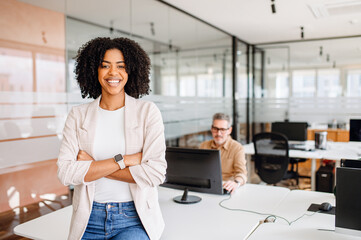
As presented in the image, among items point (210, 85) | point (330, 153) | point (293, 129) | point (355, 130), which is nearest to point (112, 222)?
point (330, 153)

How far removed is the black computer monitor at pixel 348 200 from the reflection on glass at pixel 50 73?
2.73m

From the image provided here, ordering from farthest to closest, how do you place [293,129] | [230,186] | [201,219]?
[293,129] → [230,186] → [201,219]

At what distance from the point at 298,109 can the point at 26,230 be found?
695 centimetres

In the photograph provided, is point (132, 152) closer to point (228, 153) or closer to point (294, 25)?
point (228, 153)

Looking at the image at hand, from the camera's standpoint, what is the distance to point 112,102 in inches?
65.5

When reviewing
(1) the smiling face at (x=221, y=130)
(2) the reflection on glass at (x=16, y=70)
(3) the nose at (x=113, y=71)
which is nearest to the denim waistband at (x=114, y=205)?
(3) the nose at (x=113, y=71)

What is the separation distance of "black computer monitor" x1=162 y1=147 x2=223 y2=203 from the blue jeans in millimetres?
878

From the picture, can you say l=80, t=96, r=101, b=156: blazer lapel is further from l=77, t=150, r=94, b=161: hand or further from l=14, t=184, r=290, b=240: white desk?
l=14, t=184, r=290, b=240: white desk

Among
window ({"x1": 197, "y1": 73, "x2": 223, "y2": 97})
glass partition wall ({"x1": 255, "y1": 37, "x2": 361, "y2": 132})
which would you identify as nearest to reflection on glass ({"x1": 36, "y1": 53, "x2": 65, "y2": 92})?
window ({"x1": 197, "y1": 73, "x2": 223, "y2": 97})

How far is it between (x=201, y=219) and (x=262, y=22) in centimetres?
492

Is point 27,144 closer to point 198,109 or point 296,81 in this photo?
point 198,109

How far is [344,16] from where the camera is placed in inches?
221

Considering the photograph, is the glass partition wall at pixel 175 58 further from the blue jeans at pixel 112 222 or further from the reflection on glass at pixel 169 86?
the blue jeans at pixel 112 222

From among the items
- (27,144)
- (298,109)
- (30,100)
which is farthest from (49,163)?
(298,109)
